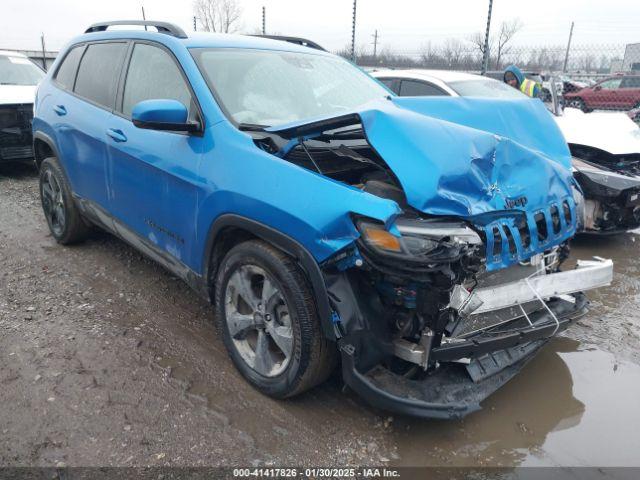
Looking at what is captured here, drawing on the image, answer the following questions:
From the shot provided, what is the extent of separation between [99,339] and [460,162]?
2.46 metres

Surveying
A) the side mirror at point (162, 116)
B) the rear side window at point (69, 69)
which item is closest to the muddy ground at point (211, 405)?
the side mirror at point (162, 116)

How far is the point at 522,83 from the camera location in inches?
320

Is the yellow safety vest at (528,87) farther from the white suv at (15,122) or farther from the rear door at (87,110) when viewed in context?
the white suv at (15,122)

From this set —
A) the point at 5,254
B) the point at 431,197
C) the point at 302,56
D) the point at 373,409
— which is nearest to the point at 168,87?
the point at 302,56

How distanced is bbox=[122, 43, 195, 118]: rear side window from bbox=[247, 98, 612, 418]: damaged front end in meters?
0.75

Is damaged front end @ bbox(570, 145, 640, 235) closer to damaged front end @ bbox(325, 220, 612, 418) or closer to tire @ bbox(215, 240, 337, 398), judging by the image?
damaged front end @ bbox(325, 220, 612, 418)

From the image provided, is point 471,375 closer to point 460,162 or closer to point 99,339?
point 460,162

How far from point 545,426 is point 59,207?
434 centimetres

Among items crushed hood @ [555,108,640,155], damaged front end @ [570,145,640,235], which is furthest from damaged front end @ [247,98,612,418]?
crushed hood @ [555,108,640,155]

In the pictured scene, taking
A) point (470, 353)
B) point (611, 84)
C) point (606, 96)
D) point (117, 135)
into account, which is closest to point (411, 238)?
point (470, 353)

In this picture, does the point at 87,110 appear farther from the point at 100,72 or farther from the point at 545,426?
the point at 545,426

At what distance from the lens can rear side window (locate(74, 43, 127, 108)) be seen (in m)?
3.68

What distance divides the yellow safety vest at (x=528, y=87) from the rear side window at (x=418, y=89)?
2303 millimetres

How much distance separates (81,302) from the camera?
371 cm
